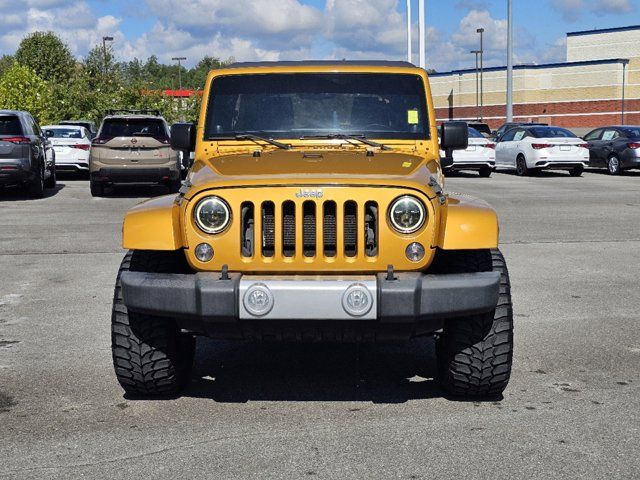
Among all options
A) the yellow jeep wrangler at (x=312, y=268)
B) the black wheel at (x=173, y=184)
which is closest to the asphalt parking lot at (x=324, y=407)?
the yellow jeep wrangler at (x=312, y=268)

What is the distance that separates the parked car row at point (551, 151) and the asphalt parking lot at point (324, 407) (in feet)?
60.2

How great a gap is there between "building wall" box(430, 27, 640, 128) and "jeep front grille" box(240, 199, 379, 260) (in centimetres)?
6530

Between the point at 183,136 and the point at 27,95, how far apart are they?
4129 cm

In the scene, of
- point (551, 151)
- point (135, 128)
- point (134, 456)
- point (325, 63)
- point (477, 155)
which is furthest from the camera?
point (477, 155)

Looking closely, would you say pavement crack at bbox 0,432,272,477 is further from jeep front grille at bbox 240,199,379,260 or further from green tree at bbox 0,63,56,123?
green tree at bbox 0,63,56,123

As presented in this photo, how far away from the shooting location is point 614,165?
28.6 m

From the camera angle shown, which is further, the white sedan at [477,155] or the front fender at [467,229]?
the white sedan at [477,155]

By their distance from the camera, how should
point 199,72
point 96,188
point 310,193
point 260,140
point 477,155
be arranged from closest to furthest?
point 310,193 → point 260,140 → point 96,188 → point 477,155 → point 199,72

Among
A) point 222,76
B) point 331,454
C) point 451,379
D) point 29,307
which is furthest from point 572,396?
point 29,307

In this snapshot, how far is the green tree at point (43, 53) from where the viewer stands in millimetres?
88062

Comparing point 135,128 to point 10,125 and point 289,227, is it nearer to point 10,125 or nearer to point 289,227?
point 10,125

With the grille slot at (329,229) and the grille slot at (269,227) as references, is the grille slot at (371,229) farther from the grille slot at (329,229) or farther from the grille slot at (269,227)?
the grille slot at (269,227)

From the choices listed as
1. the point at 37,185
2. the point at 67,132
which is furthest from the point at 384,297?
the point at 67,132

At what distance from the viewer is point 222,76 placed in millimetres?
6891
